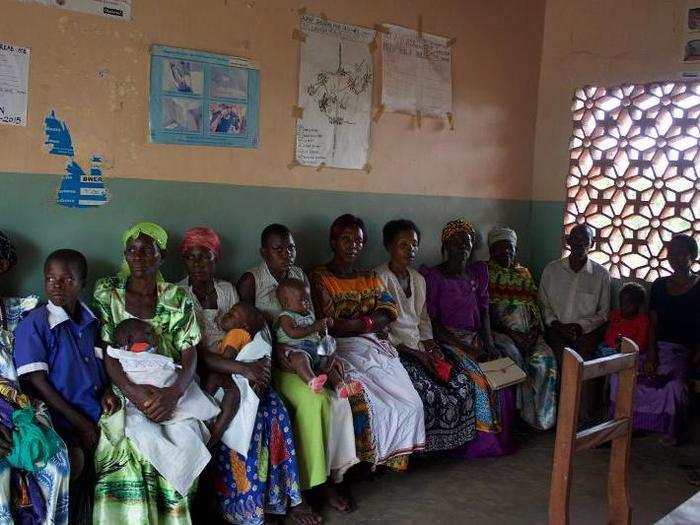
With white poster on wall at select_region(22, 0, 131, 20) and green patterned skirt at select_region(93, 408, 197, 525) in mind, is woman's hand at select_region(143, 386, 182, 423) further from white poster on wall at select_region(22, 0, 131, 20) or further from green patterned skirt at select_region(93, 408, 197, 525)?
white poster on wall at select_region(22, 0, 131, 20)

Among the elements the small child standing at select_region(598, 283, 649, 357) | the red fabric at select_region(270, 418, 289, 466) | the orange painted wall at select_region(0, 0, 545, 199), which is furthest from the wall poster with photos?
the small child standing at select_region(598, 283, 649, 357)

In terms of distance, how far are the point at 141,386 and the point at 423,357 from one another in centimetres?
172

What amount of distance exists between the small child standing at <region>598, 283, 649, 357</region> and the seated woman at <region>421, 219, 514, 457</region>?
821mm

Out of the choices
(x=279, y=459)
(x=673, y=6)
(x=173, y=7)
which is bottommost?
(x=279, y=459)

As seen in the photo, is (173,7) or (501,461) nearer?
(173,7)

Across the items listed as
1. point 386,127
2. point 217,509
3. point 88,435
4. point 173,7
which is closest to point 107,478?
point 88,435

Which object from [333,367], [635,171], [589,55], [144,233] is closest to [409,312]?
[333,367]

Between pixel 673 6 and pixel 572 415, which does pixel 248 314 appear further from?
pixel 673 6

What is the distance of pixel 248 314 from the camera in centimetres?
321

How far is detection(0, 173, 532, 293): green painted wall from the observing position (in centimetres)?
319

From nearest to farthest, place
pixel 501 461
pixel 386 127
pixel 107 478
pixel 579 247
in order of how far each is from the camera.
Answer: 1. pixel 107 478
2. pixel 501 461
3. pixel 386 127
4. pixel 579 247

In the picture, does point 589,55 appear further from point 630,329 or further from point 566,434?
point 566,434

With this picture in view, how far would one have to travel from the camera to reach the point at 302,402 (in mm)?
3189

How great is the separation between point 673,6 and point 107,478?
15.2ft
